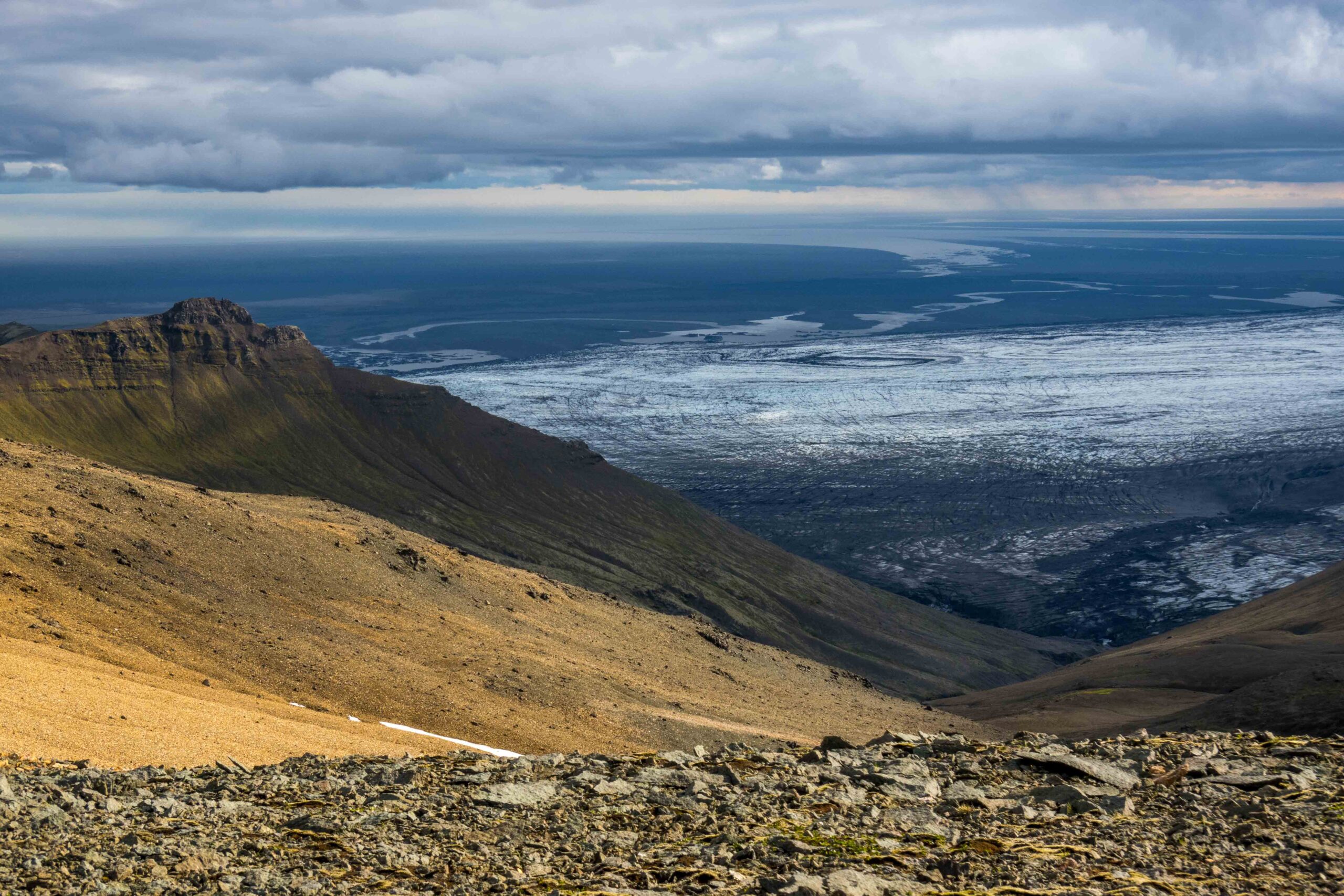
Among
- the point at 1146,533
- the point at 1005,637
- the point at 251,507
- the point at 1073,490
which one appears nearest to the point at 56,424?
the point at 251,507

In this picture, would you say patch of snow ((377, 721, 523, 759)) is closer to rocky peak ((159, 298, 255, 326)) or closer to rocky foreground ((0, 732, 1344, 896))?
rocky foreground ((0, 732, 1344, 896))

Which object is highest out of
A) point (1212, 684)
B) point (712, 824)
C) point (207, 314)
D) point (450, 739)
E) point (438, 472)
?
point (207, 314)

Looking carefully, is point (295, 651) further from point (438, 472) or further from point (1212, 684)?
point (438, 472)

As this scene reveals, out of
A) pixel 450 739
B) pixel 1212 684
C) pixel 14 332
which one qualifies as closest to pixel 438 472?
pixel 14 332

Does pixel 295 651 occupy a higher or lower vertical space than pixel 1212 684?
Result: higher

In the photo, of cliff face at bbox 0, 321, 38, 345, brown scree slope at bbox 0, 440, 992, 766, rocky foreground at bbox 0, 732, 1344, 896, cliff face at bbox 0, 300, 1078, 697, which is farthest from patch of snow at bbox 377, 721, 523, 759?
cliff face at bbox 0, 321, 38, 345

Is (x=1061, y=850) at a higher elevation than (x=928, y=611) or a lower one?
higher

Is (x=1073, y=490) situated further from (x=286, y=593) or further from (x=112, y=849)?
(x=112, y=849)

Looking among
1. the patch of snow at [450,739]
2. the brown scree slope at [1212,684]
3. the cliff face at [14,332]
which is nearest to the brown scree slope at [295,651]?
the patch of snow at [450,739]
